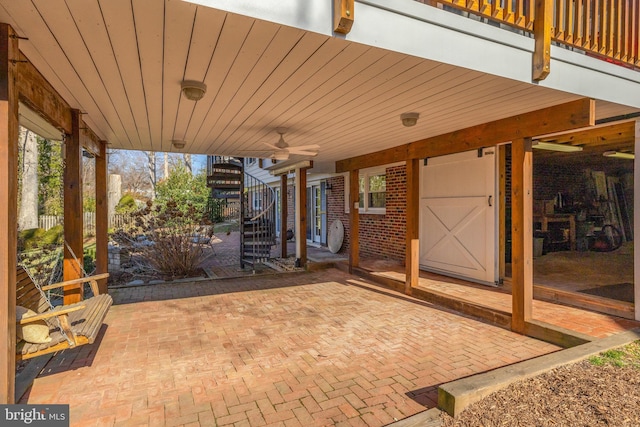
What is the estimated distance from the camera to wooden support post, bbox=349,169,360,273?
6.99m

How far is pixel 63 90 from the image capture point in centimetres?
317

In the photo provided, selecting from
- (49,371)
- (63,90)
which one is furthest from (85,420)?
(63,90)

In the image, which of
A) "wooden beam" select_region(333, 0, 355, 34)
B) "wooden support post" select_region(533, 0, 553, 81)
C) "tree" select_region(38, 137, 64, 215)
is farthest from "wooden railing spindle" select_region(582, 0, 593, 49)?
"tree" select_region(38, 137, 64, 215)

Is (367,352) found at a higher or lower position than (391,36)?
lower

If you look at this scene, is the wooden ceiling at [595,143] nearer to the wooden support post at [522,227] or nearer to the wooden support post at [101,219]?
the wooden support post at [522,227]

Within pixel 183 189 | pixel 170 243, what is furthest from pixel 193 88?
pixel 183 189

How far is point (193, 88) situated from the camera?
2.96 m

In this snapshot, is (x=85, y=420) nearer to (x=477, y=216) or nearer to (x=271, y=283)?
(x=271, y=283)

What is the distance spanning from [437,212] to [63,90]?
617 centimetres

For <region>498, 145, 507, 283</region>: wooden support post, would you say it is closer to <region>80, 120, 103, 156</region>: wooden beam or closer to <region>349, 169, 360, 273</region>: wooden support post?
<region>349, 169, 360, 273</region>: wooden support post

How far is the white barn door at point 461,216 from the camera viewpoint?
18.6ft

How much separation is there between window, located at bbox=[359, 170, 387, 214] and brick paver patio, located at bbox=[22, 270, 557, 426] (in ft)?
12.2

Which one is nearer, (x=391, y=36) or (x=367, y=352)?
(x=391, y=36)

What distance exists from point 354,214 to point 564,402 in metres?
4.99
